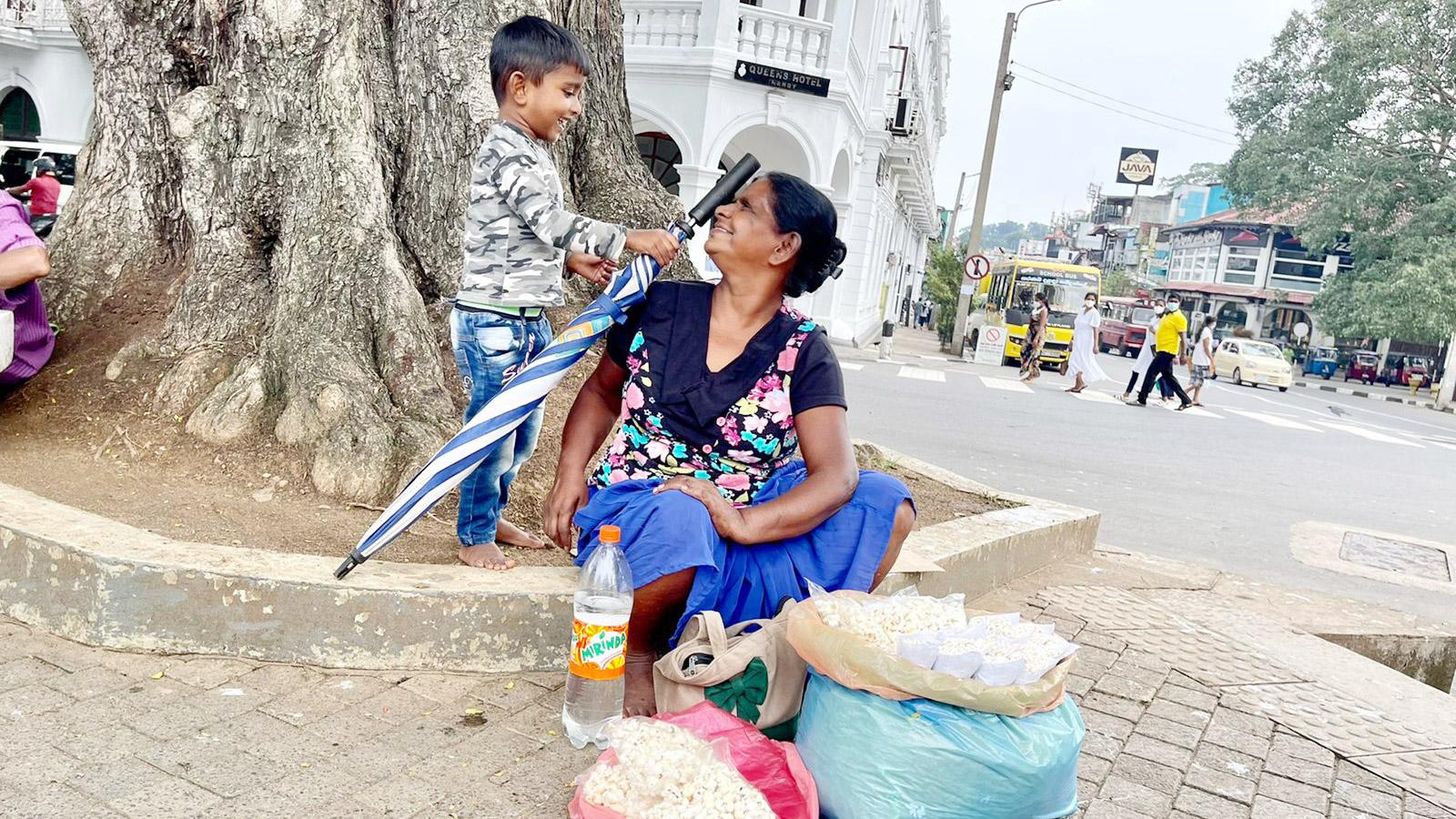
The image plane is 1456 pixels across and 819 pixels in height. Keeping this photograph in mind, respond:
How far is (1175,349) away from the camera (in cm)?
1648

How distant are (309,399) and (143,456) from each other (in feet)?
2.07

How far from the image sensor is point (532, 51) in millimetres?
3180

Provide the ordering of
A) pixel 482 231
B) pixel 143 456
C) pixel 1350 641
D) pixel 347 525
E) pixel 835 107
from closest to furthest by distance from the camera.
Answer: pixel 482 231 < pixel 347 525 < pixel 143 456 < pixel 1350 641 < pixel 835 107

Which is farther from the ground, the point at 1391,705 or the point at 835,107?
the point at 835,107

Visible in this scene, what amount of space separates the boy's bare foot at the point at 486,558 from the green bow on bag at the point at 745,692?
36.1 inches

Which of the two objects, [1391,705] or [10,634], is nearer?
[10,634]

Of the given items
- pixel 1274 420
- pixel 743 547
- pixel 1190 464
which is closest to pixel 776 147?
pixel 1274 420

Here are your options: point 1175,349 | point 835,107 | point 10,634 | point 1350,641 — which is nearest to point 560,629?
point 10,634

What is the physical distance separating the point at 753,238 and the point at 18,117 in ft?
93.3

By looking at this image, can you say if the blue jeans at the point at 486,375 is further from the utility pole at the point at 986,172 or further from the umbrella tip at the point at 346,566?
the utility pole at the point at 986,172

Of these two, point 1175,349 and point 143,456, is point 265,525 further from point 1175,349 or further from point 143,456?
point 1175,349

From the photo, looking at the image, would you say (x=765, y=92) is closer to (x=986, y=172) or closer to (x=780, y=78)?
(x=780, y=78)

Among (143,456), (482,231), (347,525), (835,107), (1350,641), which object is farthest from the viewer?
(835,107)

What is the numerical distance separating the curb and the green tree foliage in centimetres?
187
